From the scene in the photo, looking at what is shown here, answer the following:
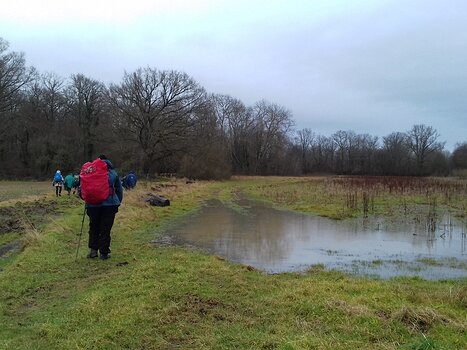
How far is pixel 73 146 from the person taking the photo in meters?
64.0

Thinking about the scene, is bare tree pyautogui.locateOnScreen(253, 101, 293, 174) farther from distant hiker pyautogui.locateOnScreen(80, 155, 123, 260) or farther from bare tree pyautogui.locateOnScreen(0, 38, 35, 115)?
distant hiker pyautogui.locateOnScreen(80, 155, 123, 260)

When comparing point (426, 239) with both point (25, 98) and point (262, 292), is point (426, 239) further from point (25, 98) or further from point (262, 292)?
point (25, 98)

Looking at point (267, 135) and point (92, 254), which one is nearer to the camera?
point (92, 254)

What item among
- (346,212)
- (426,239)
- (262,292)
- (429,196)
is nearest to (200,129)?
(429,196)

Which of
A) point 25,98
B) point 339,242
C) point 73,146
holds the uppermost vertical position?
point 25,98

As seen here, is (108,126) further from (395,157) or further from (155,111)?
(395,157)

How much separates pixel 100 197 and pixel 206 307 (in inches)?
160

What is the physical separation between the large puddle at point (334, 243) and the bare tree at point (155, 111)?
38.1 meters

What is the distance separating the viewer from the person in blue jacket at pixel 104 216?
9.43 meters

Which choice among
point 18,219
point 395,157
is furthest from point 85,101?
point 395,157

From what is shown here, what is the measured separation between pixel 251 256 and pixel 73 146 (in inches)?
2262

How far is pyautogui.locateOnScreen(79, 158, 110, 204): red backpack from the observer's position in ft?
29.9

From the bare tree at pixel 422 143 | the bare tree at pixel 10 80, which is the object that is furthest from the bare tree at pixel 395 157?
the bare tree at pixel 10 80

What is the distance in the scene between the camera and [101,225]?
31.5ft
